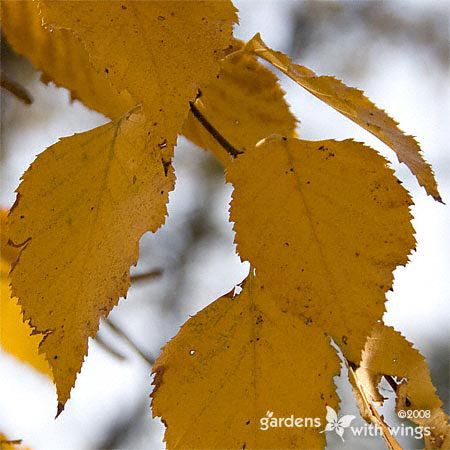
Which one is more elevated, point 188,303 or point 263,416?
point 188,303

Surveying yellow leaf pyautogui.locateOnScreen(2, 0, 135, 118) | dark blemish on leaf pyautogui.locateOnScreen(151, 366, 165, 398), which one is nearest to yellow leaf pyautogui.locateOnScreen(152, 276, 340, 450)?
dark blemish on leaf pyautogui.locateOnScreen(151, 366, 165, 398)

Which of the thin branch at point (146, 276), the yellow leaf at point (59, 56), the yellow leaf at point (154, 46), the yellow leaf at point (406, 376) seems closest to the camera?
the yellow leaf at point (154, 46)

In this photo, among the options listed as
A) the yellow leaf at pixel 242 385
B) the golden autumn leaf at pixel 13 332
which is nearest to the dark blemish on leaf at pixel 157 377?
the yellow leaf at pixel 242 385

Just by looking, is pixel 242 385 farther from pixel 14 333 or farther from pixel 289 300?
pixel 14 333

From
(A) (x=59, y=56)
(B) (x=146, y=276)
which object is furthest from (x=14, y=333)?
(A) (x=59, y=56)

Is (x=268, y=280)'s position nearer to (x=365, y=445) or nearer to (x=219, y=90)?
(x=219, y=90)

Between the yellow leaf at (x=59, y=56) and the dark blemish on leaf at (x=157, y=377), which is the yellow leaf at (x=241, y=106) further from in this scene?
the dark blemish on leaf at (x=157, y=377)

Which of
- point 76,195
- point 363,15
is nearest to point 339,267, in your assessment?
point 76,195
